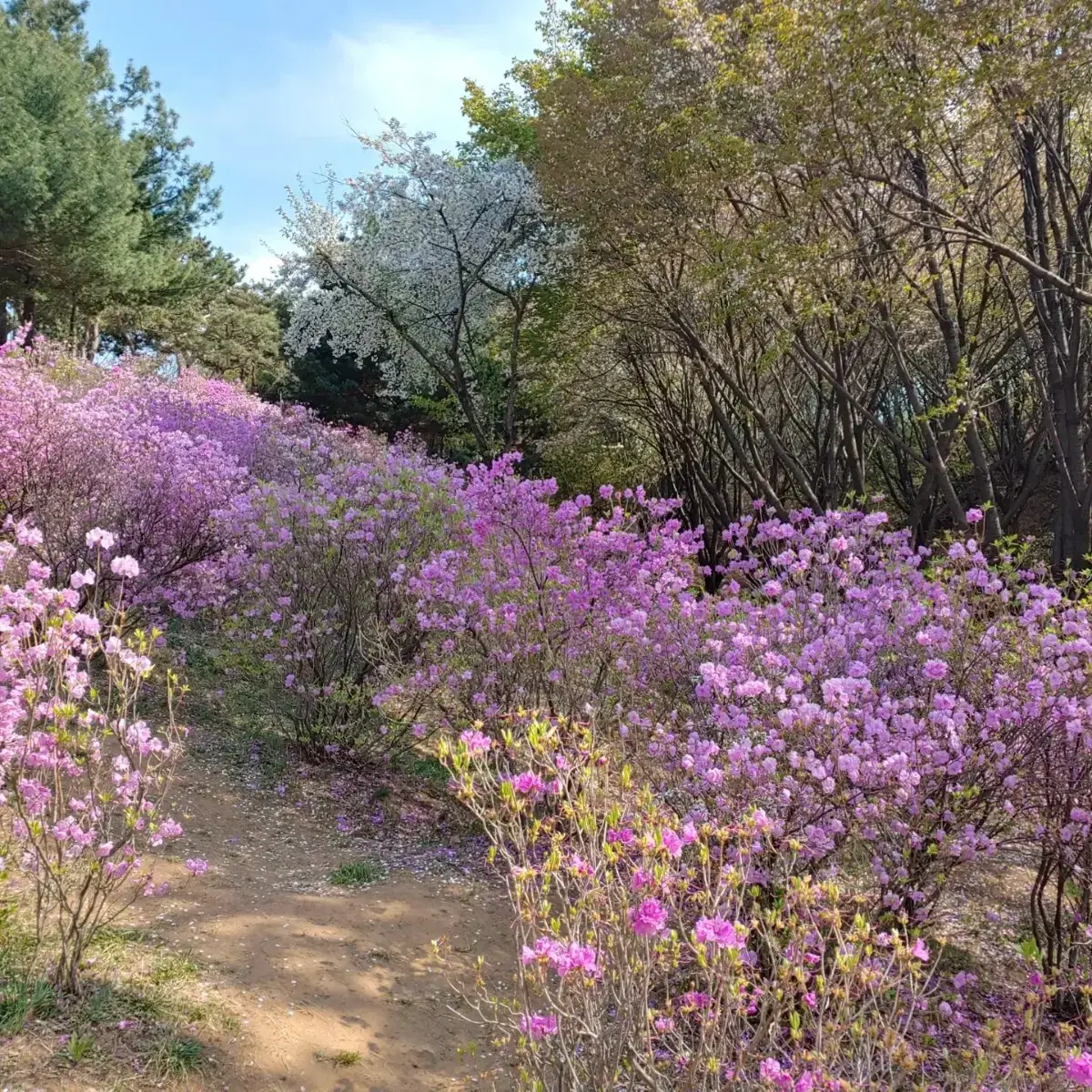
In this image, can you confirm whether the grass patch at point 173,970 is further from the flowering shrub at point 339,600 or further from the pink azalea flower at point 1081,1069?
the pink azalea flower at point 1081,1069

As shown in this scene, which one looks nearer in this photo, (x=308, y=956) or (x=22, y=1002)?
(x=22, y=1002)

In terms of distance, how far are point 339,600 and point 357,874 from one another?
2.03 m

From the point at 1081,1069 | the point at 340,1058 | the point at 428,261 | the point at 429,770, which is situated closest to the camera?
the point at 1081,1069

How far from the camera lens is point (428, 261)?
1575cm

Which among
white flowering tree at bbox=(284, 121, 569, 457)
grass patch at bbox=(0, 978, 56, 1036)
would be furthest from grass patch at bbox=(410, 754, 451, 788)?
white flowering tree at bbox=(284, 121, 569, 457)

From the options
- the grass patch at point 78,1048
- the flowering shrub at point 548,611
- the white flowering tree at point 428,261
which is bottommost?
the grass patch at point 78,1048

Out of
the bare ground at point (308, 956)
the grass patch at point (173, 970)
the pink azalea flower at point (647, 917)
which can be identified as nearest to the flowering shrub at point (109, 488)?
the bare ground at point (308, 956)

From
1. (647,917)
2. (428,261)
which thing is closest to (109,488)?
(647,917)

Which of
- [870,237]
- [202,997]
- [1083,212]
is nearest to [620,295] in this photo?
[870,237]

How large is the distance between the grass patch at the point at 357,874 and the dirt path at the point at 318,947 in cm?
8

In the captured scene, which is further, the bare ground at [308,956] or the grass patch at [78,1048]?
the bare ground at [308,956]

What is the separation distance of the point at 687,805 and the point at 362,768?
2.95m

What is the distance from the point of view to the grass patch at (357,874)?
4441 mm

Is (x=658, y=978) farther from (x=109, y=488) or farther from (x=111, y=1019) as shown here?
(x=109, y=488)
